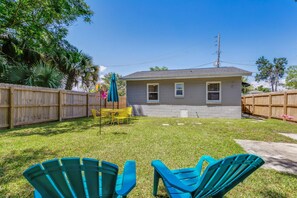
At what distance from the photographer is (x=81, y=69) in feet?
45.6

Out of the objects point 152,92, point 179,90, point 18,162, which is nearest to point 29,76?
point 18,162

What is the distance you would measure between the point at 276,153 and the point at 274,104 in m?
7.46

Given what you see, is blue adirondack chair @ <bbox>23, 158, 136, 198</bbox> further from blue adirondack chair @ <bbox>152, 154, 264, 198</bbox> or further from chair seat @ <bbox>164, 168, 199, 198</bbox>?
chair seat @ <bbox>164, 168, 199, 198</bbox>

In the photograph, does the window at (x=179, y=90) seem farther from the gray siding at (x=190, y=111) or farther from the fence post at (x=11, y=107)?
the fence post at (x=11, y=107)

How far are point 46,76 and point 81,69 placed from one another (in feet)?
15.6

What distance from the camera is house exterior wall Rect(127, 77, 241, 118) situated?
10477 mm

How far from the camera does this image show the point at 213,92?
10914 millimetres

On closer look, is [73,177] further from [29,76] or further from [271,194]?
[29,76]

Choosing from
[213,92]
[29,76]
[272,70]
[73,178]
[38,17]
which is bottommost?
[73,178]

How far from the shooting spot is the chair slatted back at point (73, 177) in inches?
41.4

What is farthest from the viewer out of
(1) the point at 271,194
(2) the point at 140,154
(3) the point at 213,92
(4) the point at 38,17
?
(3) the point at 213,92

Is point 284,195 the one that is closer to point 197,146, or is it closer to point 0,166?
point 197,146

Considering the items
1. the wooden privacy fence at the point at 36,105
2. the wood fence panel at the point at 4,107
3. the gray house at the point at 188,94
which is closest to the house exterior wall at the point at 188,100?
the gray house at the point at 188,94

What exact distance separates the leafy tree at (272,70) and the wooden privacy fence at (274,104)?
38.2 meters
